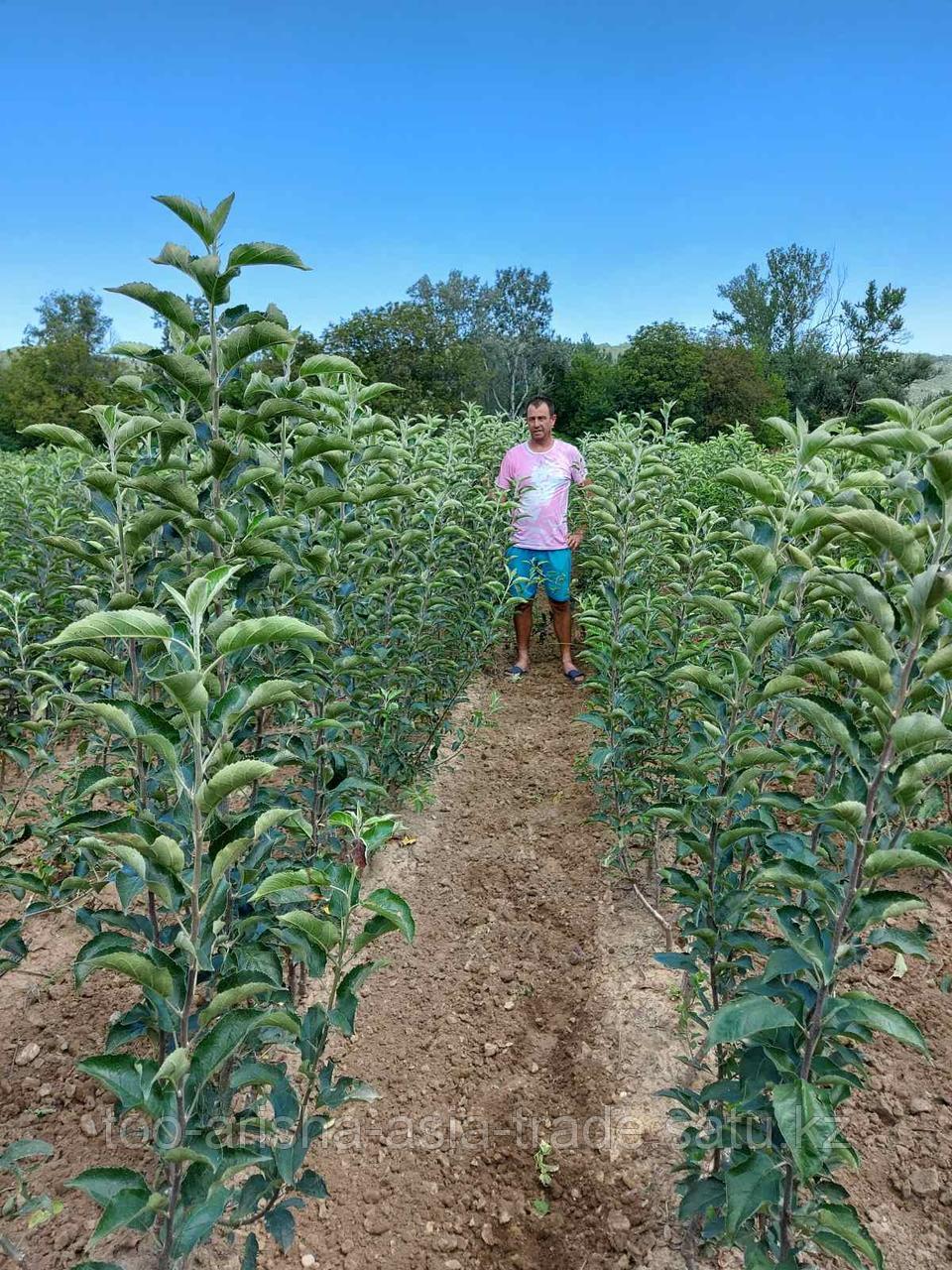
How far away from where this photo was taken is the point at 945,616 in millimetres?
1601

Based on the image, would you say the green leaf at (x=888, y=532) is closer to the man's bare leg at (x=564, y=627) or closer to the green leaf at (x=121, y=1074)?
the green leaf at (x=121, y=1074)

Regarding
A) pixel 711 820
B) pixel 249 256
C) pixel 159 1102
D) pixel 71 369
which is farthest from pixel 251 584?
pixel 71 369

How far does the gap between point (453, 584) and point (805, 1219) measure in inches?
140

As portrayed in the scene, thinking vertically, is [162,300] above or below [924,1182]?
above

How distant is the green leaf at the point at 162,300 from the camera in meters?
1.80

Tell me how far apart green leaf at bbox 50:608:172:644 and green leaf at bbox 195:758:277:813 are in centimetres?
26

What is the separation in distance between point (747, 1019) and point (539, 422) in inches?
214

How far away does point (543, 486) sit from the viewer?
20.4 ft

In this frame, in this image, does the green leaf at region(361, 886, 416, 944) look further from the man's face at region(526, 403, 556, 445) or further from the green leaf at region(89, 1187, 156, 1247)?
the man's face at region(526, 403, 556, 445)

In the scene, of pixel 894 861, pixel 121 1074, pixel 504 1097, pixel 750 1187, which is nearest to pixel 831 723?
pixel 894 861

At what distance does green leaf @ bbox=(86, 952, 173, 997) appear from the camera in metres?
1.34

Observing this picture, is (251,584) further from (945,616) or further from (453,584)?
(453,584)

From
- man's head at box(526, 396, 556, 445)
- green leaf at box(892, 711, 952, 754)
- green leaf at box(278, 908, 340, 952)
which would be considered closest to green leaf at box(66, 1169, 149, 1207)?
green leaf at box(278, 908, 340, 952)

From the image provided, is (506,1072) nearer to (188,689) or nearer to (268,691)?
(268,691)
